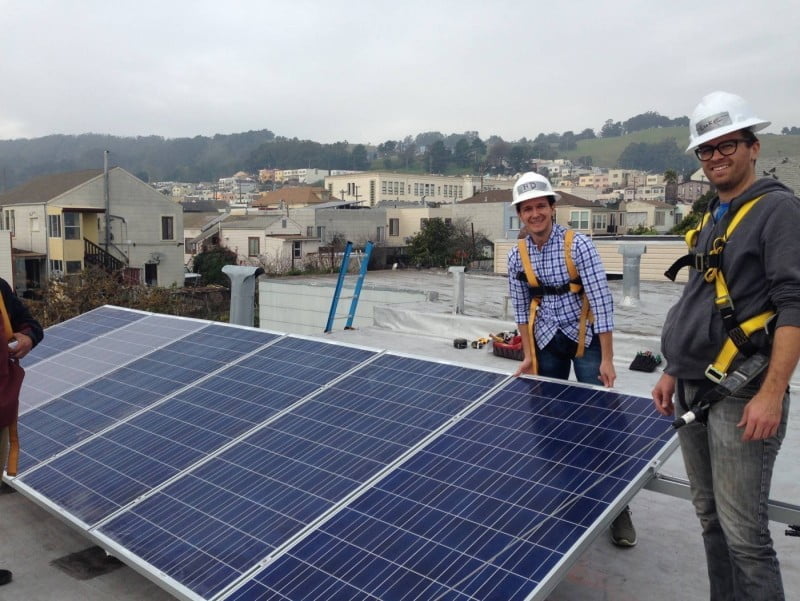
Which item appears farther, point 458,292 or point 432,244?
point 432,244

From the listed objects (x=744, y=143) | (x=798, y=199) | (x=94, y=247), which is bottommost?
(x=94, y=247)

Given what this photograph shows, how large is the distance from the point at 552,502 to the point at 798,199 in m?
1.71

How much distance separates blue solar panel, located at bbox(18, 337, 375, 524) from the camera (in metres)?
4.51

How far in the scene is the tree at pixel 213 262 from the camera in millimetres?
50438

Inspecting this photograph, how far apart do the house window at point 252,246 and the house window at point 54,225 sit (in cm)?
1811

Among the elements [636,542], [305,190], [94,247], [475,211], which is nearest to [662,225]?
[475,211]

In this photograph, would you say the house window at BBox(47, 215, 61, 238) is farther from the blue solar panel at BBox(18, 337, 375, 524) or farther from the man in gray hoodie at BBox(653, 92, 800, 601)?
the man in gray hoodie at BBox(653, 92, 800, 601)

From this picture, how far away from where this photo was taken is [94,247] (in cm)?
3759

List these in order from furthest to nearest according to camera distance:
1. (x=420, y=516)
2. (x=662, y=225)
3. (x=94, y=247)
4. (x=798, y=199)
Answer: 1. (x=662, y=225)
2. (x=94, y=247)
3. (x=420, y=516)
4. (x=798, y=199)

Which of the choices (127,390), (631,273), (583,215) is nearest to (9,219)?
(631,273)

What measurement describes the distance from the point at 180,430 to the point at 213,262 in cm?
4810

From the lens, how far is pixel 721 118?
3.09 meters

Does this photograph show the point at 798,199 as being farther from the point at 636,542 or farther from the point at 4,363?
the point at 4,363

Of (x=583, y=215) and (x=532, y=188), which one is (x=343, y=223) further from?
(x=532, y=188)
